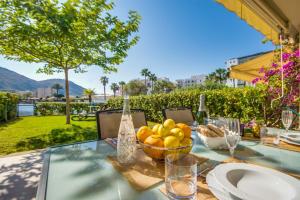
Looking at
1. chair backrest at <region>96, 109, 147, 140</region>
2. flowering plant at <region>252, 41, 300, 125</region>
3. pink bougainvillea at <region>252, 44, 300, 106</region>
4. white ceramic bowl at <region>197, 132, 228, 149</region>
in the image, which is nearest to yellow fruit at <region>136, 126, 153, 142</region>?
white ceramic bowl at <region>197, 132, 228, 149</region>

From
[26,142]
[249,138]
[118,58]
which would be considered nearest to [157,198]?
[249,138]

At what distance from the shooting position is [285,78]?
286 centimetres

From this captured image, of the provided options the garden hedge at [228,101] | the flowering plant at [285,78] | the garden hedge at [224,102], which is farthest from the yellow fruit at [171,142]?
the garden hedge at [228,101]

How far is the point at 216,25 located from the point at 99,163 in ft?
31.3

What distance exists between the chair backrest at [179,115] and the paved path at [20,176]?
1.83 m

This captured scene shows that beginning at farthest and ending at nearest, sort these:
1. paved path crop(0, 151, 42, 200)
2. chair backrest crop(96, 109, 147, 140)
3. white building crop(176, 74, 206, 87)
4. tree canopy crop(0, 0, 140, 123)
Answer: white building crop(176, 74, 206, 87) < tree canopy crop(0, 0, 140, 123) < paved path crop(0, 151, 42, 200) < chair backrest crop(96, 109, 147, 140)

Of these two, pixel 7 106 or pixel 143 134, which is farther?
pixel 7 106

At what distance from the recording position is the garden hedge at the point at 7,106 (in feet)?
22.5

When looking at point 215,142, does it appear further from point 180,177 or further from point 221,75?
point 221,75

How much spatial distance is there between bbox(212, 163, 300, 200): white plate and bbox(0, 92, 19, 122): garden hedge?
29.0 feet

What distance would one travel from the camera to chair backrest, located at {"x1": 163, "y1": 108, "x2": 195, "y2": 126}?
198 cm

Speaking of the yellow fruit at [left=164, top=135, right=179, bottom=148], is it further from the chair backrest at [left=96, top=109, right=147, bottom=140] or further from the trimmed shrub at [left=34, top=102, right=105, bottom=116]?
the trimmed shrub at [left=34, top=102, right=105, bottom=116]

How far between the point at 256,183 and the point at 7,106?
31.9 feet

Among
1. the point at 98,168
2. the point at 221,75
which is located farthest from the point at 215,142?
the point at 221,75
